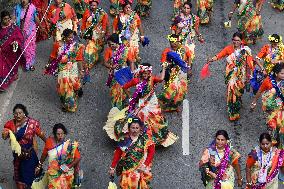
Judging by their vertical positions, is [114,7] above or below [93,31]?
above

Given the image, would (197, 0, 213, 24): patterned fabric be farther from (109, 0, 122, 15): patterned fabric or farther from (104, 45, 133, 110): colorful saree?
(104, 45, 133, 110): colorful saree

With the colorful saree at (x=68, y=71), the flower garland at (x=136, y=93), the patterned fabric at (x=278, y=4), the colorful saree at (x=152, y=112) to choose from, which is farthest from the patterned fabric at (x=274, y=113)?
the patterned fabric at (x=278, y=4)

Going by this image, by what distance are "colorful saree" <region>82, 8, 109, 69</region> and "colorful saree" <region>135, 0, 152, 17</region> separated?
2.35 meters

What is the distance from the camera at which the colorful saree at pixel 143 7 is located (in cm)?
1500

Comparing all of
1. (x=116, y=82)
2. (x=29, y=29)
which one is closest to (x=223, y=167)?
(x=116, y=82)

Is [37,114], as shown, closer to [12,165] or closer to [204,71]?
[12,165]

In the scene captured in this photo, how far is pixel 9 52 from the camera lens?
39.9ft

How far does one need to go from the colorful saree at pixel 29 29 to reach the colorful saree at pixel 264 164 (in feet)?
17.6

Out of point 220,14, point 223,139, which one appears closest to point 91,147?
point 223,139

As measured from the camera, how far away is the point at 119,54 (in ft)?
36.9

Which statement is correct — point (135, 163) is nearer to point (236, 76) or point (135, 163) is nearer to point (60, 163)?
point (60, 163)

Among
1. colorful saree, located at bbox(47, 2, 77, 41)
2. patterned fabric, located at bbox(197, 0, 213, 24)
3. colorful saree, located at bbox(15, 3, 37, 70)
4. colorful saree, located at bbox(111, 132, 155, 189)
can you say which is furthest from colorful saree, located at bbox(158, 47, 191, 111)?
patterned fabric, located at bbox(197, 0, 213, 24)

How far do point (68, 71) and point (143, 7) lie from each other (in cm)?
426

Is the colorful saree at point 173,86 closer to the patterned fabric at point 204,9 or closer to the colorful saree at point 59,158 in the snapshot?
the colorful saree at point 59,158
